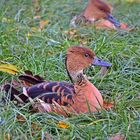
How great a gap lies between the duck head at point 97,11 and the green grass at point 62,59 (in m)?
0.19

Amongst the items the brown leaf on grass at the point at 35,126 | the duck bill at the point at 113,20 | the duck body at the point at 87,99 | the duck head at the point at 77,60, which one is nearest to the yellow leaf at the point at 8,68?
the duck head at the point at 77,60

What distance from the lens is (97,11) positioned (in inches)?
358

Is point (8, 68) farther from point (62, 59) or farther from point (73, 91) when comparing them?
point (73, 91)

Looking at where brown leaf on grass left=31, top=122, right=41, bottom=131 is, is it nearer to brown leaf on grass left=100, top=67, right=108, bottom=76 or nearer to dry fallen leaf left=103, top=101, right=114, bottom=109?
dry fallen leaf left=103, top=101, right=114, bottom=109

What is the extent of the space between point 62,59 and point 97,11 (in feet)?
9.77

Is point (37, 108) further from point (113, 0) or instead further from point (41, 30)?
point (113, 0)

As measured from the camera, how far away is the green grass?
15.2 feet

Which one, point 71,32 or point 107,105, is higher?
point 107,105

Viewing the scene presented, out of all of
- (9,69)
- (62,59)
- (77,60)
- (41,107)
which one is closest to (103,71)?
(62,59)

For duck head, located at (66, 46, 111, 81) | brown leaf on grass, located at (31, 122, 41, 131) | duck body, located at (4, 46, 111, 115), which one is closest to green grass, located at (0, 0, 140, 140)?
brown leaf on grass, located at (31, 122, 41, 131)

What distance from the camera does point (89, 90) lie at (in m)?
5.14

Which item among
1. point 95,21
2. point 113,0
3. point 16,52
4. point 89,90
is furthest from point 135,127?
point 113,0

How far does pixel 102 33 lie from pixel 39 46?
0.83m

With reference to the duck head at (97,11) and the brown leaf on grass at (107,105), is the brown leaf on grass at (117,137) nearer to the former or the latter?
the brown leaf on grass at (107,105)
